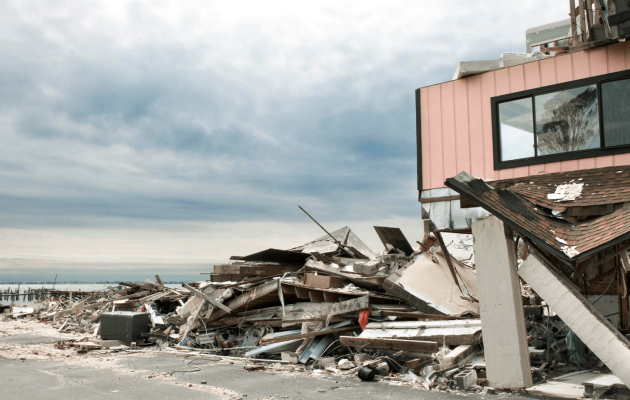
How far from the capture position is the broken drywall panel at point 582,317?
6.41m

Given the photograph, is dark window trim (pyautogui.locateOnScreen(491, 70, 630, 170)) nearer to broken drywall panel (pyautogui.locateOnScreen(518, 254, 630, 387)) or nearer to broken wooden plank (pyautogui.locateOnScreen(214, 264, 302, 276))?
broken drywall panel (pyautogui.locateOnScreen(518, 254, 630, 387))

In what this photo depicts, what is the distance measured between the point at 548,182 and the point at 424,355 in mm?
3948

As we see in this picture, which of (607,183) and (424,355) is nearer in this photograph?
(607,183)

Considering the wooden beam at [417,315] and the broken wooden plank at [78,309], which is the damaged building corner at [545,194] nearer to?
the wooden beam at [417,315]

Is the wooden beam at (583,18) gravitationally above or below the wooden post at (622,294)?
above

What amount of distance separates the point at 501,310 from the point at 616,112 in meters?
4.38

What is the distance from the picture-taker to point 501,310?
767 cm

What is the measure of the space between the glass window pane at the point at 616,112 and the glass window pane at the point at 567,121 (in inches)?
6.3

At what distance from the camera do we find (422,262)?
12.7m

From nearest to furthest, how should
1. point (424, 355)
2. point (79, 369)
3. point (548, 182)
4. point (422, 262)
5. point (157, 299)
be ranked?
point (548, 182) → point (424, 355) → point (79, 369) → point (422, 262) → point (157, 299)

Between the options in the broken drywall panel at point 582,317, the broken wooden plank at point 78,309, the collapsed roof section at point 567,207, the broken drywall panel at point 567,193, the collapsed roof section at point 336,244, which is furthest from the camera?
the broken wooden plank at point 78,309

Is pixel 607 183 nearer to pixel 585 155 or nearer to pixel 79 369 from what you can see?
pixel 585 155

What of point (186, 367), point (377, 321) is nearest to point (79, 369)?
point (186, 367)

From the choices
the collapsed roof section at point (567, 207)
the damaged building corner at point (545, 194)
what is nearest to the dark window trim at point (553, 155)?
the damaged building corner at point (545, 194)
